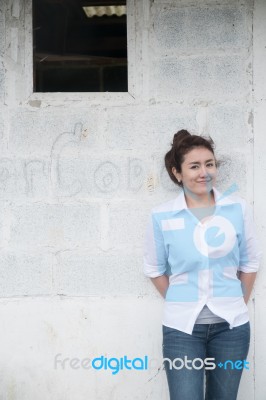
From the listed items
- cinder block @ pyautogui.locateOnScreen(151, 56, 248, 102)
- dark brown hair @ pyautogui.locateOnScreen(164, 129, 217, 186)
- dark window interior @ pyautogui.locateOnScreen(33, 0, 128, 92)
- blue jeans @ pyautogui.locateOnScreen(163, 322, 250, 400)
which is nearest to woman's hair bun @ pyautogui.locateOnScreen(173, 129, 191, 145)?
dark brown hair @ pyautogui.locateOnScreen(164, 129, 217, 186)

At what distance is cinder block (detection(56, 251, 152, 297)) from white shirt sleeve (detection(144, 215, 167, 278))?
0.14m

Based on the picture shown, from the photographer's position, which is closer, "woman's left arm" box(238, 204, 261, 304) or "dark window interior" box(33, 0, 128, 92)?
"woman's left arm" box(238, 204, 261, 304)

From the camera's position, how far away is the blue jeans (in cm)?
252

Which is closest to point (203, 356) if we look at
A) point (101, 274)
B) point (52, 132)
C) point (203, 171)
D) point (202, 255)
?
point (202, 255)

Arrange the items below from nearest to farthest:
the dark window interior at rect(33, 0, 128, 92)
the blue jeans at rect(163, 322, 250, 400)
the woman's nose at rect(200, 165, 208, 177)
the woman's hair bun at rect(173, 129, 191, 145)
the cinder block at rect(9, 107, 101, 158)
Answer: the blue jeans at rect(163, 322, 250, 400)
the woman's nose at rect(200, 165, 208, 177)
the woman's hair bun at rect(173, 129, 191, 145)
the cinder block at rect(9, 107, 101, 158)
the dark window interior at rect(33, 0, 128, 92)

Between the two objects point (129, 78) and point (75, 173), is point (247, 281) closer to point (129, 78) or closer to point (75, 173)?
point (75, 173)

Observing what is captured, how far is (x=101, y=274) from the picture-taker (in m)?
2.98

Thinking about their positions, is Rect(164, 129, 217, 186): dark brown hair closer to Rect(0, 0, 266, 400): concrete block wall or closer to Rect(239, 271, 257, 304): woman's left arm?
Rect(0, 0, 266, 400): concrete block wall

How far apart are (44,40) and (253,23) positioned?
148 cm

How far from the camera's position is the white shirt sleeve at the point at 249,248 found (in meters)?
2.72

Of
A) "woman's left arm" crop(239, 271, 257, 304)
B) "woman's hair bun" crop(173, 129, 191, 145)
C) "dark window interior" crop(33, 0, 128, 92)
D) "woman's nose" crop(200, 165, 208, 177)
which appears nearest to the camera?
"woman's nose" crop(200, 165, 208, 177)

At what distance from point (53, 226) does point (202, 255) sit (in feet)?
2.92

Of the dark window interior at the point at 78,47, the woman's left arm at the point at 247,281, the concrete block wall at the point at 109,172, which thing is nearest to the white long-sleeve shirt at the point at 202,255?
the woman's left arm at the point at 247,281

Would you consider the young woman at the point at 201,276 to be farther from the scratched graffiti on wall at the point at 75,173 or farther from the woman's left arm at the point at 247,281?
the scratched graffiti on wall at the point at 75,173
